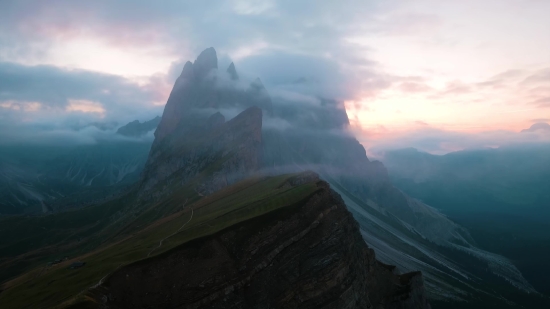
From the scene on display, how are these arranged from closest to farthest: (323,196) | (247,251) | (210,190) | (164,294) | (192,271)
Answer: (164,294)
(192,271)
(247,251)
(323,196)
(210,190)

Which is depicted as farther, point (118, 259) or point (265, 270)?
point (118, 259)

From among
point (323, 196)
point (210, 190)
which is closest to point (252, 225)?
point (323, 196)

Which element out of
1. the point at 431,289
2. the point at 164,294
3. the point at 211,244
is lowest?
the point at 431,289

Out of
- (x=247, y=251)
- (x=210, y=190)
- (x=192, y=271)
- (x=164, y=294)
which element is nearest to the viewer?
(x=164, y=294)

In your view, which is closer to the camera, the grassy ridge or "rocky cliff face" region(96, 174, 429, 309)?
"rocky cliff face" region(96, 174, 429, 309)

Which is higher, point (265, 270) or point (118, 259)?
point (118, 259)

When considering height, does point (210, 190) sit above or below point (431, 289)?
above

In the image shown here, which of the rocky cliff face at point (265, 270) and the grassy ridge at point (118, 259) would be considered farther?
the grassy ridge at point (118, 259)

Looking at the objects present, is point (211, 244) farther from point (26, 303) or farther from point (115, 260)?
point (26, 303)
